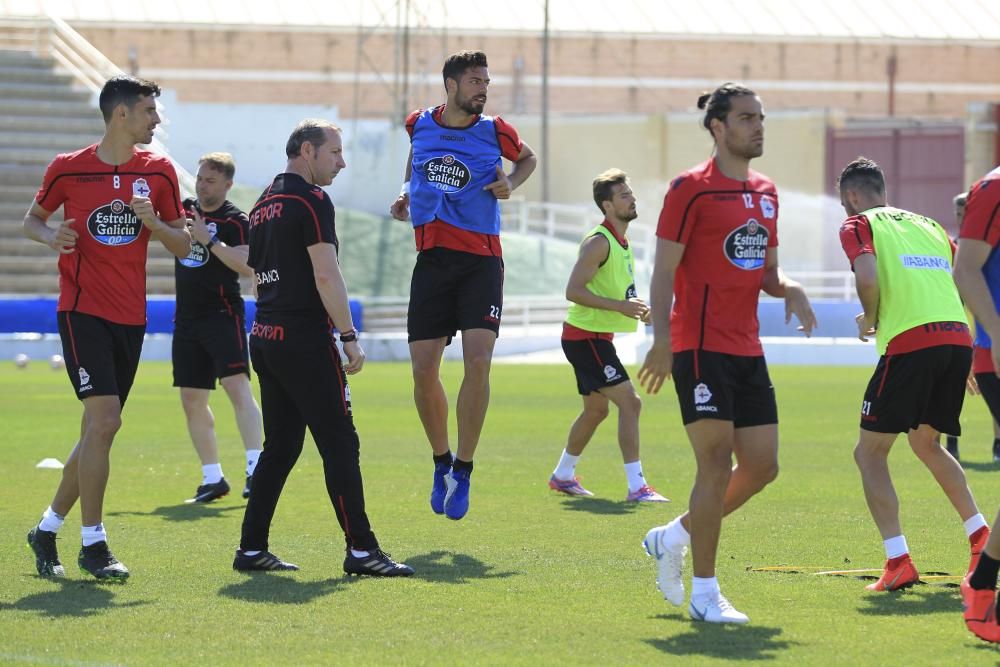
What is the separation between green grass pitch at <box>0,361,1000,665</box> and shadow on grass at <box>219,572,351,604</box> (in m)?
0.02

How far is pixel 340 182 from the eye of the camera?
50812mm

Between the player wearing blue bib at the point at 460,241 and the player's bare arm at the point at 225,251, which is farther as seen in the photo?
the player's bare arm at the point at 225,251

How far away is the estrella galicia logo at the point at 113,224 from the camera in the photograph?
25.6ft

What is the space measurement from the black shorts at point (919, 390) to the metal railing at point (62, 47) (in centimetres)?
3448

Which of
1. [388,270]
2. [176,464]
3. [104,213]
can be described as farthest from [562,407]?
[388,270]

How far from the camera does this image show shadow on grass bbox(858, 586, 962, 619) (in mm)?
6869

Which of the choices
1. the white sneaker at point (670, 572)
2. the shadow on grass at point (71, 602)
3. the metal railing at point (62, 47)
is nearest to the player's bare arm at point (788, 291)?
the white sneaker at point (670, 572)

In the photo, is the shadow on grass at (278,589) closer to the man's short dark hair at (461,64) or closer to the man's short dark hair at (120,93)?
the man's short dark hair at (120,93)

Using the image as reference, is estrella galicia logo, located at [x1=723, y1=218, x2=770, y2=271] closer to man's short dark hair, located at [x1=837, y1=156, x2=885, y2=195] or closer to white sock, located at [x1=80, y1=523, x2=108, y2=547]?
man's short dark hair, located at [x1=837, y1=156, x2=885, y2=195]

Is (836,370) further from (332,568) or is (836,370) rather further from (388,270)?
(332,568)

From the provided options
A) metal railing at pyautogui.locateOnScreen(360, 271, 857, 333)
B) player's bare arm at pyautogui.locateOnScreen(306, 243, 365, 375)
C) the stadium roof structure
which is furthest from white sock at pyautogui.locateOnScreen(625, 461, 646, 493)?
the stadium roof structure

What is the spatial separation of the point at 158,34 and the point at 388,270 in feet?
81.2

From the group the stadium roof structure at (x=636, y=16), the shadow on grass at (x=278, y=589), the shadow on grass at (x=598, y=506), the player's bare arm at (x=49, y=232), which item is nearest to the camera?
the shadow on grass at (x=278, y=589)

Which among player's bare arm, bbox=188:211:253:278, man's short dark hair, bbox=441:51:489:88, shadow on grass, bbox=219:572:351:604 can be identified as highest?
man's short dark hair, bbox=441:51:489:88
